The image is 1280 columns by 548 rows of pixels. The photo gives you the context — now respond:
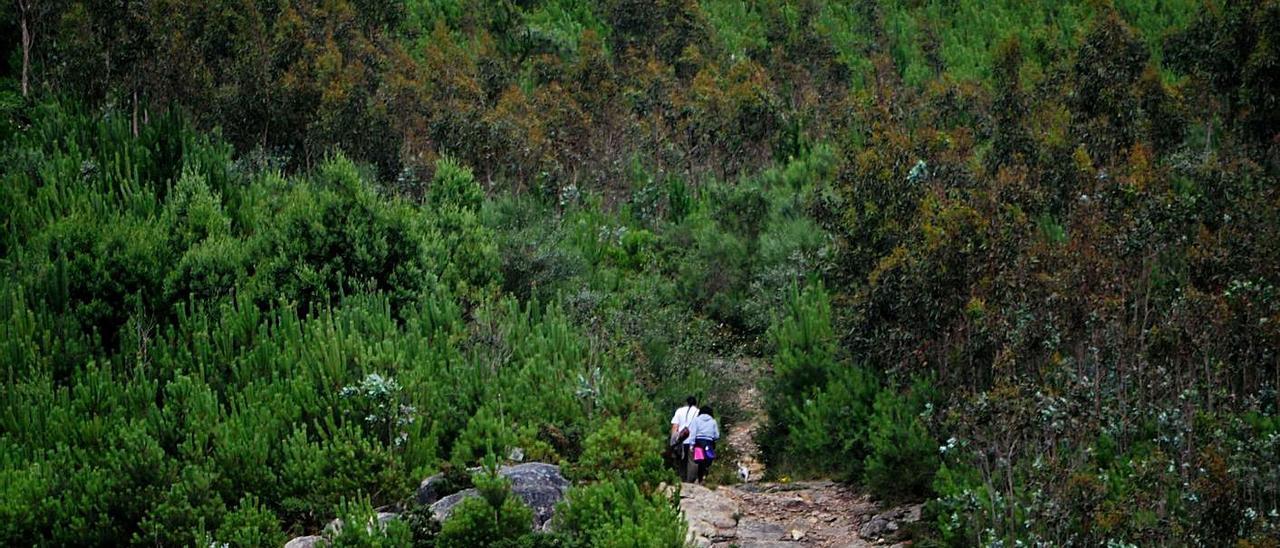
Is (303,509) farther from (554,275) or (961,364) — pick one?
(554,275)

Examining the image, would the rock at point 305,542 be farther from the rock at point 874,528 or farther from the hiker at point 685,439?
the rock at point 874,528

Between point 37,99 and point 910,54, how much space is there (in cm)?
2753

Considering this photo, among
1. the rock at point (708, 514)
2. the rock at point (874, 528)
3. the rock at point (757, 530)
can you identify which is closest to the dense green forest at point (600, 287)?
the rock at point (708, 514)

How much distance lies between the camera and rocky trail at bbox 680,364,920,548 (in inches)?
517

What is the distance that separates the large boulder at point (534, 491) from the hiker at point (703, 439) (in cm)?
275

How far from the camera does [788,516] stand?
14391 mm

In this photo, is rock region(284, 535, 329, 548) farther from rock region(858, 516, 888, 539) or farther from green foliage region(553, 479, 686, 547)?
rock region(858, 516, 888, 539)

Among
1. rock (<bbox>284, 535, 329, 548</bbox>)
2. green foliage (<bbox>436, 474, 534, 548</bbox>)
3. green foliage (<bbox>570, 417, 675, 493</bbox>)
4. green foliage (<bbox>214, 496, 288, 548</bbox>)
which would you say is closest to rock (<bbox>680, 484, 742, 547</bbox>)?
green foliage (<bbox>570, 417, 675, 493</bbox>)

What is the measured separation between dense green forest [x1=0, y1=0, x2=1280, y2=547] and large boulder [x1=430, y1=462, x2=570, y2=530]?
0.81ft

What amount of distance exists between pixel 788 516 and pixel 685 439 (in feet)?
6.10

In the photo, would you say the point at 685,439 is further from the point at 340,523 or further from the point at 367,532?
the point at 367,532

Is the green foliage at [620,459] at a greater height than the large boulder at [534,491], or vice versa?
the green foliage at [620,459]

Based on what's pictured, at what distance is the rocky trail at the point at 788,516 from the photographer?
13.1 meters

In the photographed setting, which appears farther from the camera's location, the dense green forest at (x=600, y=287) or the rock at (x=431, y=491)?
the rock at (x=431, y=491)
